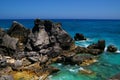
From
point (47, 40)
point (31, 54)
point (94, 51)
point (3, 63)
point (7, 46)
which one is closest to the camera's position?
point (3, 63)

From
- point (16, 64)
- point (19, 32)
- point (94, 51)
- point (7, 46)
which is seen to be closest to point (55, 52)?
point (94, 51)

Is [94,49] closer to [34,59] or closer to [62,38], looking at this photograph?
[62,38]

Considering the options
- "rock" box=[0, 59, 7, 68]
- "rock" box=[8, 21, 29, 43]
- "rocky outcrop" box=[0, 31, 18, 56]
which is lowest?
"rock" box=[0, 59, 7, 68]

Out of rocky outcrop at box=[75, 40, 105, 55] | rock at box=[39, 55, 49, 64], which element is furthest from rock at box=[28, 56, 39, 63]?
rocky outcrop at box=[75, 40, 105, 55]

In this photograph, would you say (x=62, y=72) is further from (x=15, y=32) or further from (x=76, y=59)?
(x=15, y=32)

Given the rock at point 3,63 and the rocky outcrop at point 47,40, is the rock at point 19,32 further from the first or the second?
the rock at point 3,63

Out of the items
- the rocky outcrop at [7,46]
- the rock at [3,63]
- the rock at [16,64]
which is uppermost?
the rocky outcrop at [7,46]

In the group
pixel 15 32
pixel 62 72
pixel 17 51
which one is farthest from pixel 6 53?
pixel 62 72

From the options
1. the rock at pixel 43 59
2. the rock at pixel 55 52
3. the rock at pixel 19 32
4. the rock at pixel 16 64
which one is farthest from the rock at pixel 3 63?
the rock at pixel 19 32

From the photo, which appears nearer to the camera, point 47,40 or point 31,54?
point 31,54

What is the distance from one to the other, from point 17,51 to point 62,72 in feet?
31.5

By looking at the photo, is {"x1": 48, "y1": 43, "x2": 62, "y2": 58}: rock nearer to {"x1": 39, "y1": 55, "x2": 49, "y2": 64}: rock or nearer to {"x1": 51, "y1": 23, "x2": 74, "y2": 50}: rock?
{"x1": 39, "y1": 55, "x2": 49, "y2": 64}: rock

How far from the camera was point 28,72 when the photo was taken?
28484 mm

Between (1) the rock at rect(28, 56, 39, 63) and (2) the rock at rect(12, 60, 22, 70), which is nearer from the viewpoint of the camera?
(2) the rock at rect(12, 60, 22, 70)
